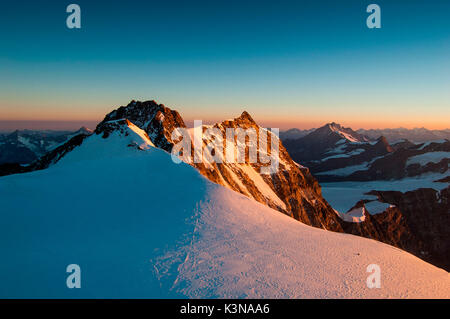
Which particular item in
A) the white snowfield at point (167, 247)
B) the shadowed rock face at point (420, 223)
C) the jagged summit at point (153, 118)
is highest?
the jagged summit at point (153, 118)

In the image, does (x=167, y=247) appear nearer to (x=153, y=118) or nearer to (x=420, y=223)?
(x=153, y=118)

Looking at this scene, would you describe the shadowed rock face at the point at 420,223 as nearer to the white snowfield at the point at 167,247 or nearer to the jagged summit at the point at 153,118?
the jagged summit at the point at 153,118

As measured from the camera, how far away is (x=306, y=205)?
278 ft

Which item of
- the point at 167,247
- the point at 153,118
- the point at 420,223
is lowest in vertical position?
the point at 420,223

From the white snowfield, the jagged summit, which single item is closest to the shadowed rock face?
the jagged summit

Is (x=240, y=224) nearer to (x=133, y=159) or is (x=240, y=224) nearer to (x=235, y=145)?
(x=133, y=159)

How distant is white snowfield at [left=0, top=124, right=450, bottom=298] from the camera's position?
13344mm

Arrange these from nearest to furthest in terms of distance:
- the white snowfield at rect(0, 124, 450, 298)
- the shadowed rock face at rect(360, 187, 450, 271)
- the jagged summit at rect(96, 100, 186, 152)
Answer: the white snowfield at rect(0, 124, 450, 298) → the jagged summit at rect(96, 100, 186, 152) → the shadowed rock face at rect(360, 187, 450, 271)

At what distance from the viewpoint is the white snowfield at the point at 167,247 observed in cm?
1334

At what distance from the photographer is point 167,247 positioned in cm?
1633

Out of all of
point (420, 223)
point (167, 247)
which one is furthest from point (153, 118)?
point (420, 223)

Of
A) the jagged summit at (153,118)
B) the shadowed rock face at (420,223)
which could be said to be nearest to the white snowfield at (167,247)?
the jagged summit at (153,118)

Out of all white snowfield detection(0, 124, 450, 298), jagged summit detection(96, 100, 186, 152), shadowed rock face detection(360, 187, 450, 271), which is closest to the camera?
white snowfield detection(0, 124, 450, 298)

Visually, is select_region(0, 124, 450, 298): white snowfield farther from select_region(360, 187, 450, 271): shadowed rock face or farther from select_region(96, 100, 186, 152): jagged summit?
select_region(360, 187, 450, 271): shadowed rock face
